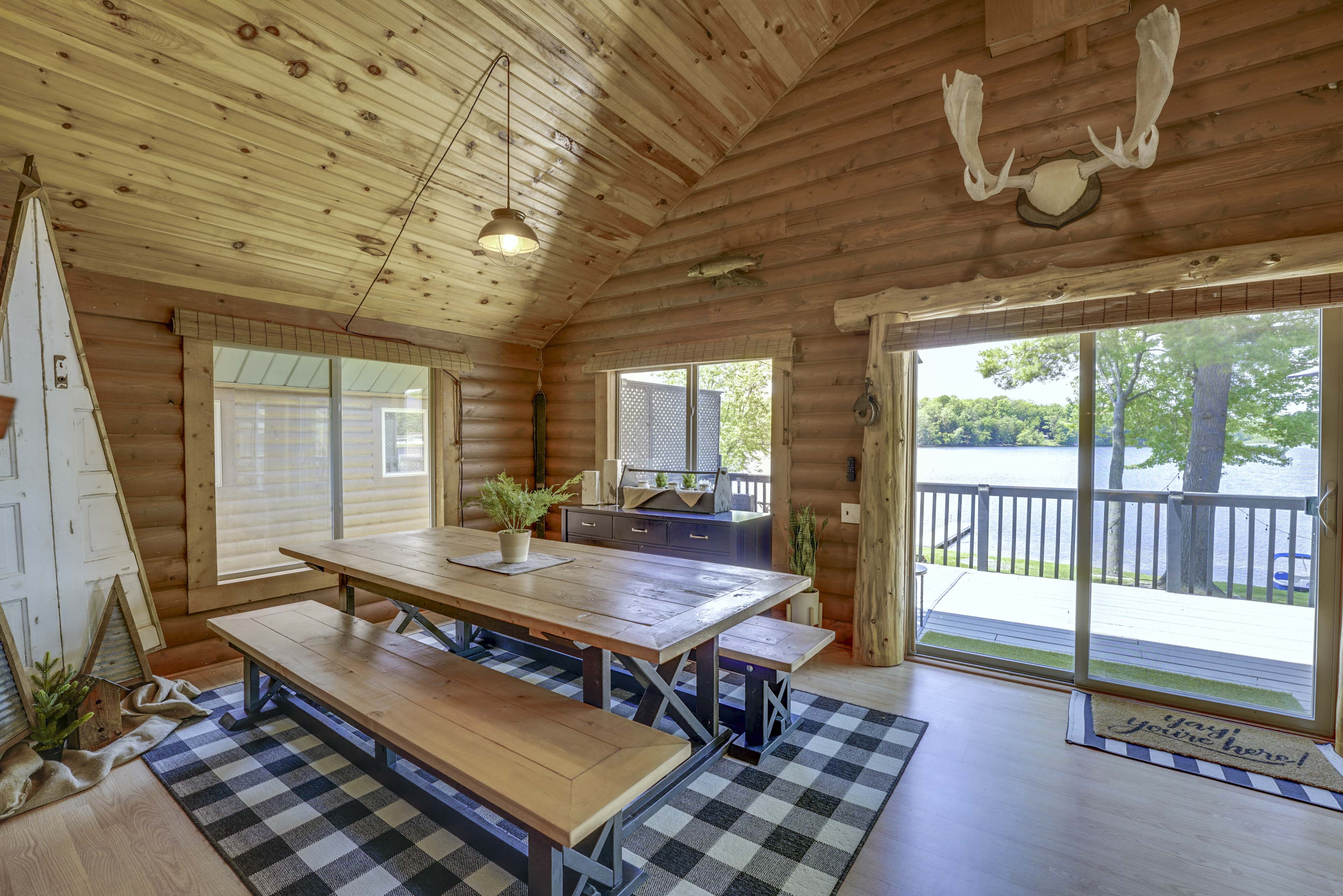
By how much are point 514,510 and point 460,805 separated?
113cm

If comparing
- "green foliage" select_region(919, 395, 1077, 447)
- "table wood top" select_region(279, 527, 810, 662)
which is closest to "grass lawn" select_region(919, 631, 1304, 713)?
A: "green foliage" select_region(919, 395, 1077, 447)

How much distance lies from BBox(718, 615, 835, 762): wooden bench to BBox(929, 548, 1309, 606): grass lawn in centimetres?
179

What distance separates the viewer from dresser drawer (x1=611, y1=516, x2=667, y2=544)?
4.00m

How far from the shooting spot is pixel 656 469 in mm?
4418

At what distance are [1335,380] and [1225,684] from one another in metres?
1.51

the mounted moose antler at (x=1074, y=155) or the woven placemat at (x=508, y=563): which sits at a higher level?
the mounted moose antler at (x=1074, y=155)

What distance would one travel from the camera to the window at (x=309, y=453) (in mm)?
3727

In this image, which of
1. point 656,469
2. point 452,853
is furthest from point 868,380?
point 452,853

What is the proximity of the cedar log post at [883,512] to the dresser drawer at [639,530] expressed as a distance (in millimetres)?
1280

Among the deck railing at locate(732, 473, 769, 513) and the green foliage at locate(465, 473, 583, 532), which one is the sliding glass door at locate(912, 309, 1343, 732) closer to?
the deck railing at locate(732, 473, 769, 513)

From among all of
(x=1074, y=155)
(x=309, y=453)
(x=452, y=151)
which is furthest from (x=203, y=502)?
(x=1074, y=155)

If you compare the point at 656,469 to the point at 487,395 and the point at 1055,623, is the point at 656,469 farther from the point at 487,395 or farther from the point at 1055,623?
the point at 1055,623

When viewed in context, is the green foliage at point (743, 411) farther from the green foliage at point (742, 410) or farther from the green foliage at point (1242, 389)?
the green foliage at point (1242, 389)

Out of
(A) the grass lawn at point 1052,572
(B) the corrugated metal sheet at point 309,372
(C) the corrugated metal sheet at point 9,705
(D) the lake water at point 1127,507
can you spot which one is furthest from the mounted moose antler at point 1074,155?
(C) the corrugated metal sheet at point 9,705
